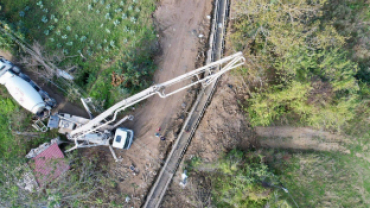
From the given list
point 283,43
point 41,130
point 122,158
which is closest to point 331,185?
point 283,43

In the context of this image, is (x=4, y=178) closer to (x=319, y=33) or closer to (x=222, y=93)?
(x=222, y=93)

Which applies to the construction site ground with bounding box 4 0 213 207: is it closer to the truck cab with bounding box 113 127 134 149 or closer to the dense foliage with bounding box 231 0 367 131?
the truck cab with bounding box 113 127 134 149

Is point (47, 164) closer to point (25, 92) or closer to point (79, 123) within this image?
point (79, 123)

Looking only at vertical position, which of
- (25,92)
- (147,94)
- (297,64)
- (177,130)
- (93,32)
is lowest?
(177,130)

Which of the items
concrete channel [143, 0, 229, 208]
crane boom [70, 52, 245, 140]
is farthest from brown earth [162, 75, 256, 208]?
crane boom [70, 52, 245, 140]

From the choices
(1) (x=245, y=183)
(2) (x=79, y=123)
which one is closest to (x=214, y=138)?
(1) (x=245, y=183)

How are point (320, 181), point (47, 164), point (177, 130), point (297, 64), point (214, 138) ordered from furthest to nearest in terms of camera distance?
point (177, 130)
point (214, 138)
point (320, 181)
point (297, 64)
point (47, 164)
